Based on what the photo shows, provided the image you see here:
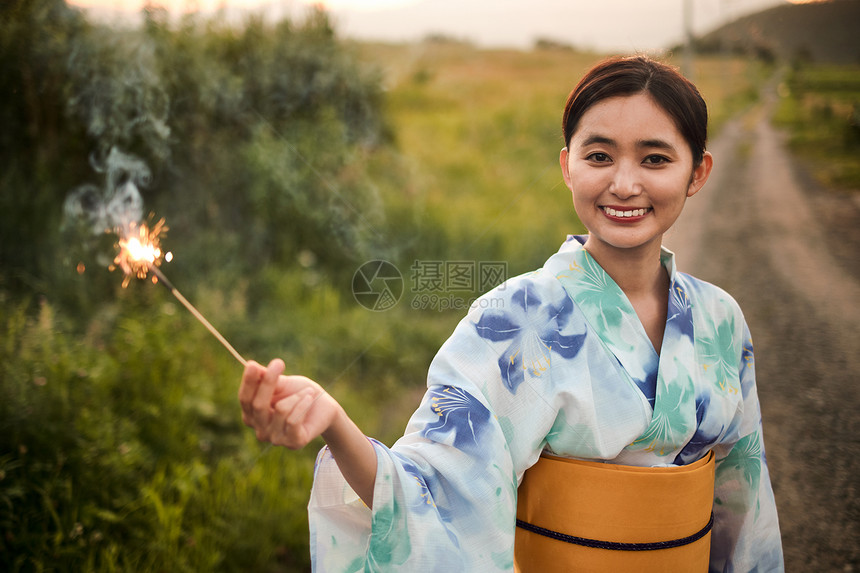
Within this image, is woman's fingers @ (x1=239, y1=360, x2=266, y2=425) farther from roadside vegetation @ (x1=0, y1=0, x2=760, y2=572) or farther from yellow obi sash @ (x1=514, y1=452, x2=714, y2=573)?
roadside vegetation @ (x1=0, y1=0, x2=760, y2=572)

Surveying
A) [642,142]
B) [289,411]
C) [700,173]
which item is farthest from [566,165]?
[289,411]

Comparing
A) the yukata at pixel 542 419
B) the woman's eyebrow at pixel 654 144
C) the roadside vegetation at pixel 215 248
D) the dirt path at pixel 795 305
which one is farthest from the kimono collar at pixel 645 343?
the roadside vegetation at pixel 215 248

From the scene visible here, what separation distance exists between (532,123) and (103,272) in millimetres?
4752

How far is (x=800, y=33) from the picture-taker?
3287mm

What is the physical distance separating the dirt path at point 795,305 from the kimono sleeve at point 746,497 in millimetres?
621

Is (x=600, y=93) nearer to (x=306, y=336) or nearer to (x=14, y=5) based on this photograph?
(x=306, y=336)

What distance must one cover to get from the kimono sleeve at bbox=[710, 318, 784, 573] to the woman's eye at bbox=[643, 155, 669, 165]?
2.14ft

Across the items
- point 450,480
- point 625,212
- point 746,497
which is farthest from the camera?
point 746,497

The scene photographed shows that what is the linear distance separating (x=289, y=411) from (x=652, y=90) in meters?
1.24

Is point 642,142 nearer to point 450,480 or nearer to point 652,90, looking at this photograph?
point 652,90

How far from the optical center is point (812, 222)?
10.5 ft

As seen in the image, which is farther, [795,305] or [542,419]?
[795,305]

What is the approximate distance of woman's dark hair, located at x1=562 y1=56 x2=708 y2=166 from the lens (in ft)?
5.29

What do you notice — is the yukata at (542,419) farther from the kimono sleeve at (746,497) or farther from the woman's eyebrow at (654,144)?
the woman's eyebrow at (654,144)
